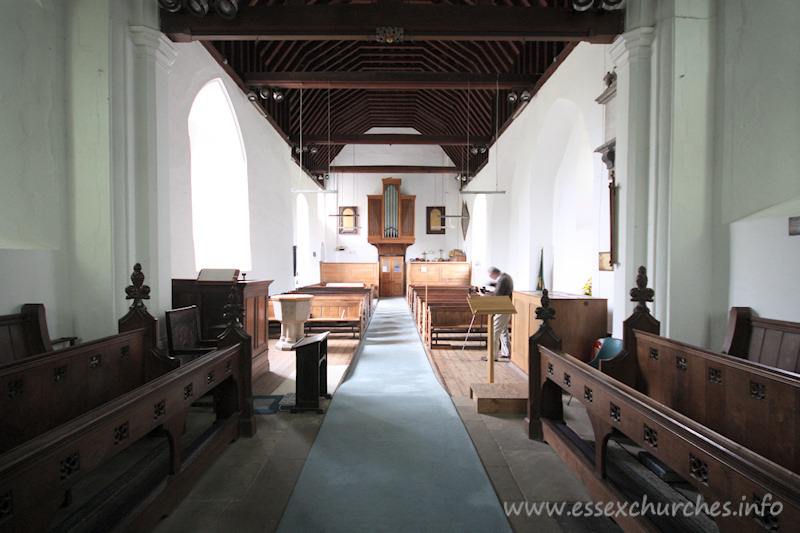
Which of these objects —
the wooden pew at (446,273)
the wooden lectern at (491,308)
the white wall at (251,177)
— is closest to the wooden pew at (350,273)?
the wooden pew at (446,273)

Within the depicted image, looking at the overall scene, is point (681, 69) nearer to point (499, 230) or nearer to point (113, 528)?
point (113, 528)

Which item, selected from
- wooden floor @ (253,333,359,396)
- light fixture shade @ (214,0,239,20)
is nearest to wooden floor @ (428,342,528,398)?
wooden floor @ (253,333,359,396)

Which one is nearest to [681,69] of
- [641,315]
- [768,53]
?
[768,53]

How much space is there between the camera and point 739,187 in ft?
9.27

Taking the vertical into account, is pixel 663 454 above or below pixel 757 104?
below

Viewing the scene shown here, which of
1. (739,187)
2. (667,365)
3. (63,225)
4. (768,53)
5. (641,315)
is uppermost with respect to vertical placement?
(768,53)

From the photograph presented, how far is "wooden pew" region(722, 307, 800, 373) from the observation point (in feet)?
7.23

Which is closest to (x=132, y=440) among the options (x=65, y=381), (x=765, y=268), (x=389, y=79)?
(x=65, y=381)

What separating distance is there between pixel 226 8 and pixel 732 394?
4.44 metres

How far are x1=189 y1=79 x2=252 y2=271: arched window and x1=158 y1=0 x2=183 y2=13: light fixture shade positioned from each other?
2509mm

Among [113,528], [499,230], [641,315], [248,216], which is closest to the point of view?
[113,528]

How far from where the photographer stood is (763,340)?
2.44 meters

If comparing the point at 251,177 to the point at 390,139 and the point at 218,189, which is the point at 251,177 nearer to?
the point at 218,189

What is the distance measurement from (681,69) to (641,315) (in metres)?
1.94
